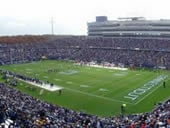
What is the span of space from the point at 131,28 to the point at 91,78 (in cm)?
5297

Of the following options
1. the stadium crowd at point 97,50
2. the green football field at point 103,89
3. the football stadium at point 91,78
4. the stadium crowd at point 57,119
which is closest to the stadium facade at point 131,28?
the football stadium at point 91,78

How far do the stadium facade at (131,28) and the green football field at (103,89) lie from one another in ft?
120

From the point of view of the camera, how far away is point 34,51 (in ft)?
357

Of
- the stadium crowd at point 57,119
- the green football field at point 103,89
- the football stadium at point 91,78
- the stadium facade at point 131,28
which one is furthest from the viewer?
the stadium facade at point 131,28

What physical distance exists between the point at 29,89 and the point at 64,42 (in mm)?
61221

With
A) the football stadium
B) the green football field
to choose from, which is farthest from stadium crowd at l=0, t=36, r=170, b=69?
the green football field

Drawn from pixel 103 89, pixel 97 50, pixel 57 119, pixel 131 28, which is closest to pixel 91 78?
pixel 103 89

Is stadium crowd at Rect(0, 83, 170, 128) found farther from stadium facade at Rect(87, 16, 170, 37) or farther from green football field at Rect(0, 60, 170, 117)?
stadium facade at Rect(87, 16, 170, 37)

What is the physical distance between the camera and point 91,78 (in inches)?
2650

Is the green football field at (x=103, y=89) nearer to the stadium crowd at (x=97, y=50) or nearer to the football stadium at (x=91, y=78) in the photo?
the football stadium at (x=91, y=78)

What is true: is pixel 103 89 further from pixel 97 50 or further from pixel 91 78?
pixel 97 50

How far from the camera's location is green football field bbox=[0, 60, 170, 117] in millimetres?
46812

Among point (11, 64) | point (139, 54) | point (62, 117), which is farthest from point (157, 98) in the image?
point (11, 64)

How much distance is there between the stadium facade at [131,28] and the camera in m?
108
